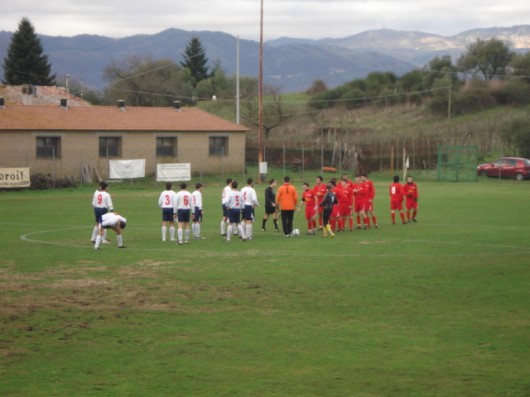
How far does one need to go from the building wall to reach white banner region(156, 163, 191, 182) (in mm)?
2405

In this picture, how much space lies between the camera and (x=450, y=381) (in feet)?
45.0

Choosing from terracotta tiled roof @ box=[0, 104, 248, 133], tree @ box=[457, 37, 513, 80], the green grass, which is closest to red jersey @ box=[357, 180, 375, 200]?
the green grass

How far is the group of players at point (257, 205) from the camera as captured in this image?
29922 millimetres

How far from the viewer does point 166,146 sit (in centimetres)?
6931

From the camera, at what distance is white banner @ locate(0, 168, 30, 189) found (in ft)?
190

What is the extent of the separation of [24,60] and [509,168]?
61499 millimetres

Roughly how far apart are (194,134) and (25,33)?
45475 millimetres

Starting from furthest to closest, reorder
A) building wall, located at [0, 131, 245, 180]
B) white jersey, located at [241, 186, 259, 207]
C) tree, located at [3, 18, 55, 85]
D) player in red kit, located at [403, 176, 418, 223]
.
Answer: tree, located at [3, 18, 55, 85]
building wall, located at [0, 131, 245, 180]
player in red kit, located at [403, 176, 418, 223]
white jersey, located at [241, 186, 259, 207]

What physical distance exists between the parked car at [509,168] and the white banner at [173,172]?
22531mm

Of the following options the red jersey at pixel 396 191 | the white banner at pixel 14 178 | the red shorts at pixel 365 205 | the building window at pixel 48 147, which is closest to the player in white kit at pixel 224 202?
the red shorts at pixel 365 205

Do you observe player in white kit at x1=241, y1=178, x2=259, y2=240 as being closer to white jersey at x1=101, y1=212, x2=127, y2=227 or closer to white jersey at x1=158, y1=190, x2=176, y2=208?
white jersey at x1=158, y1=190, x2=176, y2=208

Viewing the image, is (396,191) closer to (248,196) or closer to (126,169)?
(248,196)

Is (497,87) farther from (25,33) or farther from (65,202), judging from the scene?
(65,202)

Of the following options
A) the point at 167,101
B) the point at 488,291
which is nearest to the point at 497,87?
the point at 167,101
